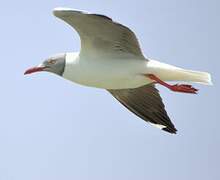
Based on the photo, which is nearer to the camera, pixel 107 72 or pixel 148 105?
pixel 107 72

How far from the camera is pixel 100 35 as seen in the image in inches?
395

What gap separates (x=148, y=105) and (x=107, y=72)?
131 cm

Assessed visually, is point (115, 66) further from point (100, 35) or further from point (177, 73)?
point (177, 73)

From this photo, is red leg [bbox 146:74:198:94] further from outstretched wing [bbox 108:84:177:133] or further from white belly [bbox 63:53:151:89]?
outstretched wing [bbox 108:84:177:133]

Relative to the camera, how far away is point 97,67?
10258 millimetres

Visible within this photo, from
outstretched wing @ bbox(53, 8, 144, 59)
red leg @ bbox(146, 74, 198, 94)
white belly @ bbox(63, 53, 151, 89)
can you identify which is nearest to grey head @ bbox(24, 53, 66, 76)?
white belly @ bbox(63, 53, 151, 89)

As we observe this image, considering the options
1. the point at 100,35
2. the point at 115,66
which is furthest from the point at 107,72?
the point at 100,35

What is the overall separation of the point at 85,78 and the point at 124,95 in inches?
56.2

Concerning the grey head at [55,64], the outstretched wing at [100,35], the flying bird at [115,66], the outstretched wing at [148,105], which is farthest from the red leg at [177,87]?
the grey head at [55,64]

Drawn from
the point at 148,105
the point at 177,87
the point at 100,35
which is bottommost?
the point at 148,105

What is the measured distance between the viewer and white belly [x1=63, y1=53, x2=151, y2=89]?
10.2 metres

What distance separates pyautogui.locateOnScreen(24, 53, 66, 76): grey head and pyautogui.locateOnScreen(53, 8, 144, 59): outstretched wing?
0.37 m

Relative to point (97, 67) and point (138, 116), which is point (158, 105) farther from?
point (97, 67)

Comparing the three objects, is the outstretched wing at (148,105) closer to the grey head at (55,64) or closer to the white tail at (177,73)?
the white tail at (177,73)
